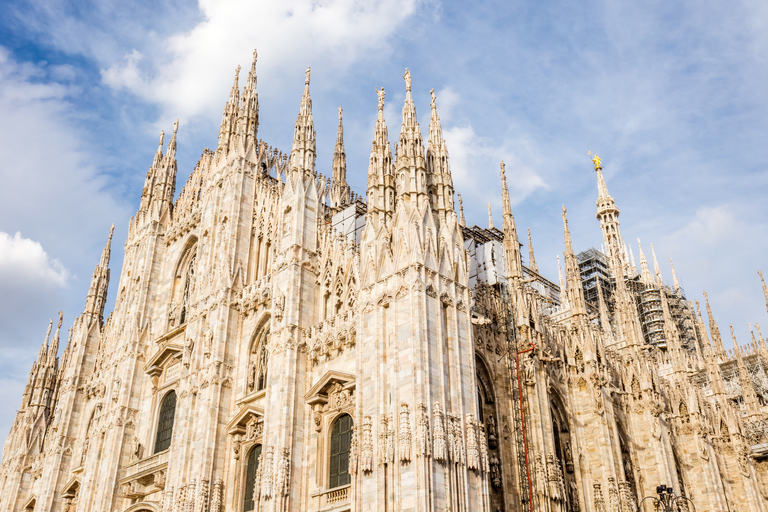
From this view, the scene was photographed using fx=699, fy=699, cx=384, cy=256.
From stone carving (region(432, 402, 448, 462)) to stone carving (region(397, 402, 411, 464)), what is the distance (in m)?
0.71

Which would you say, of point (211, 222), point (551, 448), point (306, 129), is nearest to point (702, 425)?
point (551, 448)

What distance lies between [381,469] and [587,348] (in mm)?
13557

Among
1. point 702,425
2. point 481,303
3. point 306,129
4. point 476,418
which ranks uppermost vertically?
point 306,129

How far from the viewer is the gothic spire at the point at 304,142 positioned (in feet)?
103

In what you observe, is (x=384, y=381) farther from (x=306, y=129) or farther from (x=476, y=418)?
(x=306, y=129)

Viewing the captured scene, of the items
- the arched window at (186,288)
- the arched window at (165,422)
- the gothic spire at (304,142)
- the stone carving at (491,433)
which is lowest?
the stone carving at (491,433)

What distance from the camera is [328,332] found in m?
26.1

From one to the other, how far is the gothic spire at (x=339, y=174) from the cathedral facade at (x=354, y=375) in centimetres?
13

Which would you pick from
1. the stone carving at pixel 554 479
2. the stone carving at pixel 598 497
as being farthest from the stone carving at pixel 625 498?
the stone carving at pixel 554 479

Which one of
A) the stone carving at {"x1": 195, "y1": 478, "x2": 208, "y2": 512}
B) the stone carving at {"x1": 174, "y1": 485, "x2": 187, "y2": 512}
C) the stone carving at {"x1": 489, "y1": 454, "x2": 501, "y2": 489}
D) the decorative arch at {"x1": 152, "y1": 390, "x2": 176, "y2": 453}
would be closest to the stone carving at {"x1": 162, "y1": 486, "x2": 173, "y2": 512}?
the stone carving at {"x1": 174, "y1": 485, "x2": 187, "y2": 512}

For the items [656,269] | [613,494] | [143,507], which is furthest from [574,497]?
[656,269]

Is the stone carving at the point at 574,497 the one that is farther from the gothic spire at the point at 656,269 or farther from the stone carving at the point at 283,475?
the gothic spire at the point at 656,269

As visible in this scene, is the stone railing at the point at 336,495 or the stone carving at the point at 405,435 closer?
the stone carving at the point at 405,435

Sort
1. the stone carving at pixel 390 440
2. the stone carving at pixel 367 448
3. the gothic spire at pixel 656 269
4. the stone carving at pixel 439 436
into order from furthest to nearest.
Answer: the gothic spire at pixel 656 269 < the stone carving at pixel 367 448 < the stone carving at pixel 390 440 < the stone carving at pixel 439 436
